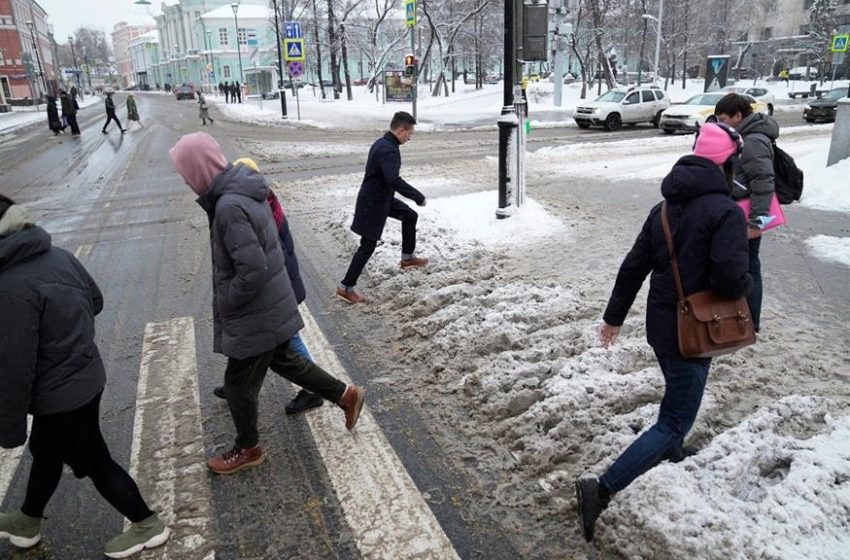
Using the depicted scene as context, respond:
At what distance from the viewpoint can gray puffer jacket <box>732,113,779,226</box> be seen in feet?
13.3

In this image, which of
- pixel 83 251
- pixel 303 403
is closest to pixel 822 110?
pixel 83 251

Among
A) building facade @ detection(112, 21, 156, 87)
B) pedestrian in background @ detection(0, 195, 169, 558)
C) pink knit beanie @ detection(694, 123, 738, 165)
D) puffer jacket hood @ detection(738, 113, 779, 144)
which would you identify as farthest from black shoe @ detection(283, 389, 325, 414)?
building facade @ detection(112, 21, 156, 87)

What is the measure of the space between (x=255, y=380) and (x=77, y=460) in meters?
0.91

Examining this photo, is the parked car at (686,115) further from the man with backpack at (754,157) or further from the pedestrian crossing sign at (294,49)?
the man with backpack at (754,157)

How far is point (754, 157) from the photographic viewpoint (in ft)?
13.3

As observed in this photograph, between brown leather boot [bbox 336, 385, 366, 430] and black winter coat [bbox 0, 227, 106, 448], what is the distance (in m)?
1.42

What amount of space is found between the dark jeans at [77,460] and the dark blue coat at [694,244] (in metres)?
2.51

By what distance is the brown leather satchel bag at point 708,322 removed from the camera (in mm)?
2508

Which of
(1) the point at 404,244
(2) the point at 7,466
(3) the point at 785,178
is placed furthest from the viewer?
(1) the point at 404,244

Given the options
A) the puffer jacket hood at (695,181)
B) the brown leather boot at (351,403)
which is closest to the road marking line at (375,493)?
the brown leather boot at (351,403)

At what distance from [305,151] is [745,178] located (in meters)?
15.2

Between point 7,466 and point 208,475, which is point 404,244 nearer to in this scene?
point 208,475

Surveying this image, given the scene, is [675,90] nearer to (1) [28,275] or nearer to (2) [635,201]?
(2) [635,201]

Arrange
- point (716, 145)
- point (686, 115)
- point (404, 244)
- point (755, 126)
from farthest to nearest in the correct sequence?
point (686, 115) → point (404, 244) → point (755, 126) → point (716, 145)
